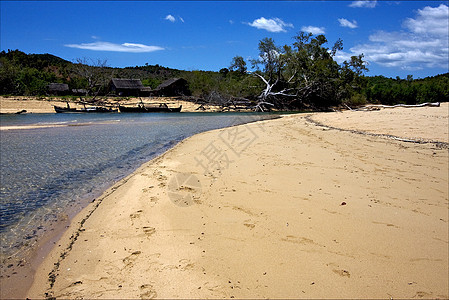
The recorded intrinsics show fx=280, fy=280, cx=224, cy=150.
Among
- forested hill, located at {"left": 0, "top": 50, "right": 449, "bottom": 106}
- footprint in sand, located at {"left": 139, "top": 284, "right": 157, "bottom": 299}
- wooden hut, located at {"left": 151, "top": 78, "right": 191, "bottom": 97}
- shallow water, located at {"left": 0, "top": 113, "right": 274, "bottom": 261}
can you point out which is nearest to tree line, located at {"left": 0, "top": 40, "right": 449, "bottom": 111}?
forested hill, located at {"left": 0, "top": 50, "right": 449, "bottom": 106}

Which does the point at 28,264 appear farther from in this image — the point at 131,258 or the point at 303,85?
the point at 303,85

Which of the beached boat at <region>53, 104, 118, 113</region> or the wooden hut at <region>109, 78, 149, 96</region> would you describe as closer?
the beached boat at <region>53, 104, 118, 113</region>

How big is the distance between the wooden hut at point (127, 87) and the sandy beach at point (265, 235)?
44008 millimetres

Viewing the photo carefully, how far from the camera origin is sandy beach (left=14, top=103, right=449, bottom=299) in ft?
7.64

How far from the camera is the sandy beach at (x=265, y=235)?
7.64ft

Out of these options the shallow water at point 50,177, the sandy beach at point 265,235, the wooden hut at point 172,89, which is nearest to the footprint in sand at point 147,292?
the sandy beach at point 265,235

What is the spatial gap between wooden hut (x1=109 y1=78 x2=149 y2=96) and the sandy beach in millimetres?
44008

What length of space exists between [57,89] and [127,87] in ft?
34.7

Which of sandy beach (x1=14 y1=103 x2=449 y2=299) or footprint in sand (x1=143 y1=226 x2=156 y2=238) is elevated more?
sandy beach (x1=14 y1=103 x2=449 y2=299)

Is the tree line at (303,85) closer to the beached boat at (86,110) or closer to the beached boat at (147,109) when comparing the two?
the beached boat at (147,109)

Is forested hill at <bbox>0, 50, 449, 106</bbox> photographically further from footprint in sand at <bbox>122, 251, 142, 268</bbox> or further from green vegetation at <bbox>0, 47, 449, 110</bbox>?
footprint in sand at <bbox>122, 251, 142, 268</bbox>

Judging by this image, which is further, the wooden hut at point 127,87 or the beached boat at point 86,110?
the wooden hut at point 127,87

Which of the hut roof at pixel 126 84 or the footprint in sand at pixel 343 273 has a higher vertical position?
the hut roof at pixel 126 84

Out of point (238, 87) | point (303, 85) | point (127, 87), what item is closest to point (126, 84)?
point (127, 87)
